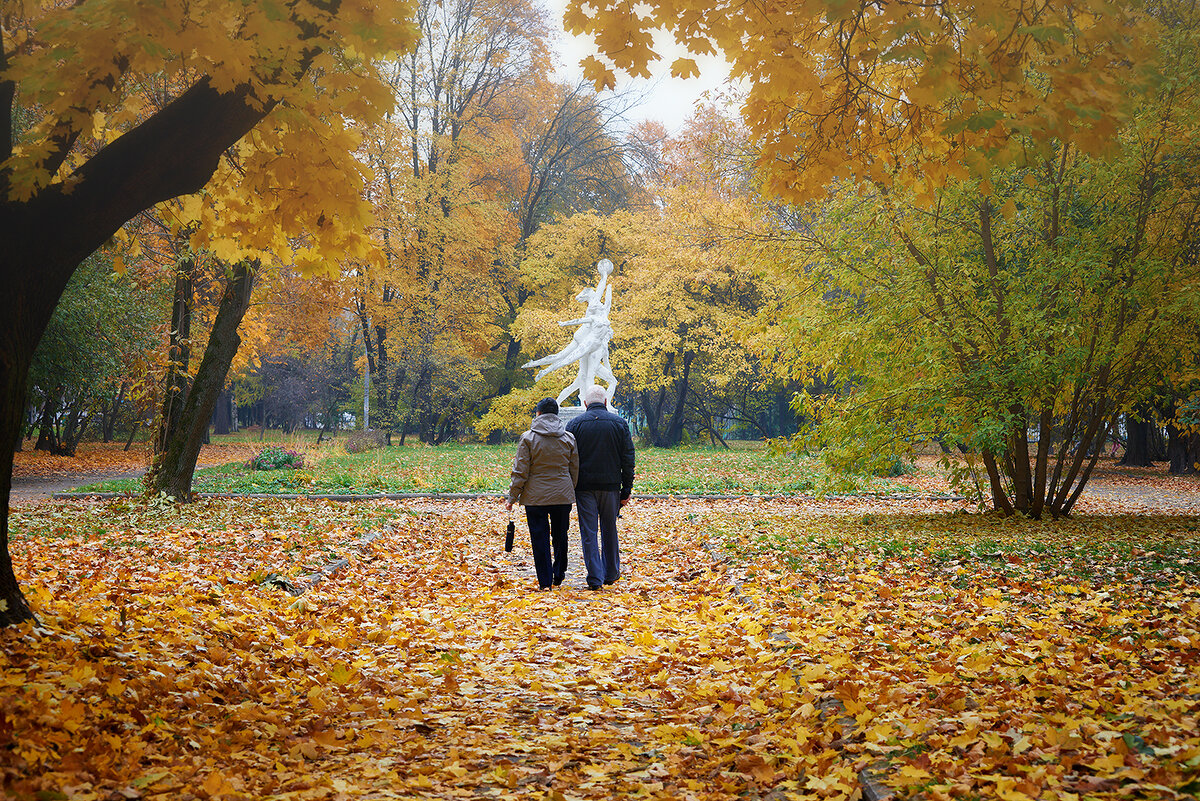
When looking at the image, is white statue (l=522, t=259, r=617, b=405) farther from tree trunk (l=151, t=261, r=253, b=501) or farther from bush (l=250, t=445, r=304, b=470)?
tree trunk (l=151, t=261, r=253, b=501)

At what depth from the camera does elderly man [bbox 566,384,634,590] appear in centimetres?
782

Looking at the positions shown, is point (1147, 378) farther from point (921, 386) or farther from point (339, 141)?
point (339, 141)

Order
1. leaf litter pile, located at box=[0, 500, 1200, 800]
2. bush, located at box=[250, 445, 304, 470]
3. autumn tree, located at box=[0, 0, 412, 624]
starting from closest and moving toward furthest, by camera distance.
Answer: leaf litter pile, located at box=[0, 500, 1200, 800]
autumn tree, located at box=[0, 0, 412, 624]
bush, located at box=[250, 445, 304, 470]

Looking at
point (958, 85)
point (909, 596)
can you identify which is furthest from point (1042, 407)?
point (958, 85)

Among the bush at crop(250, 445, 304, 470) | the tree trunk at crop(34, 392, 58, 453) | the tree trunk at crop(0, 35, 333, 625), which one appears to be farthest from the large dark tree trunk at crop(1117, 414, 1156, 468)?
the tree trunk at crop(34, 392, 58, 453)

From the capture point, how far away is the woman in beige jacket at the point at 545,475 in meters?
7.57

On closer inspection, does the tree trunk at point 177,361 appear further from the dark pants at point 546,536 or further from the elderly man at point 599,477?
the elderly man at point 599,477

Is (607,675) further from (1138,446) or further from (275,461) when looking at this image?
(1138,446)

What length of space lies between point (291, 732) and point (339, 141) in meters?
3.23

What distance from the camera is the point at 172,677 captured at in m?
4.23

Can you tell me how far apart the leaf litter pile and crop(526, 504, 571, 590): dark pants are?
0.43m

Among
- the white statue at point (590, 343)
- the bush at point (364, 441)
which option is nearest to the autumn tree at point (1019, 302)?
the white statue at point (590, 343)

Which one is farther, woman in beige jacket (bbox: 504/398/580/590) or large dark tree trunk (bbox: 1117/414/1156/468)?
large dark tree trunk (bbox: 1117/414/1156/468)

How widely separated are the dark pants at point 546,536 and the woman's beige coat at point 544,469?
14cm
